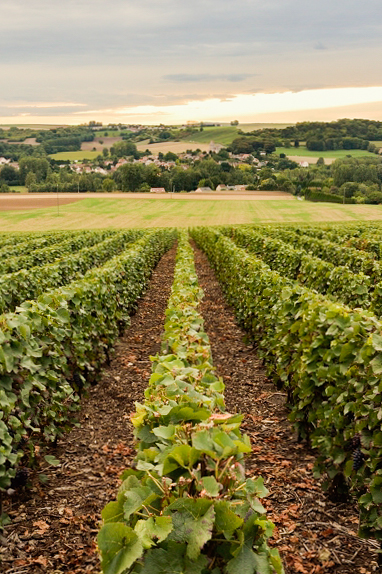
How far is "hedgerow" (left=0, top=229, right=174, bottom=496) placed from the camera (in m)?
5.28

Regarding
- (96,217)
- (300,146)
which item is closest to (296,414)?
(96,217)

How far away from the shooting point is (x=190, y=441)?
3.16 m

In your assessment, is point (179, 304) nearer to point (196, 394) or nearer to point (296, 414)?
point (296, 414)

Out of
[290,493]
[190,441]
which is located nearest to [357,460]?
[290,493]

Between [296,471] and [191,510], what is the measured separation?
3.91 meters

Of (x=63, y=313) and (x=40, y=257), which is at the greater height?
(x=63, y=313)

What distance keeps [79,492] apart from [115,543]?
3465 mm

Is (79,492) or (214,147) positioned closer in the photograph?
(79,492)

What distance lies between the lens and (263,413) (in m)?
7.71

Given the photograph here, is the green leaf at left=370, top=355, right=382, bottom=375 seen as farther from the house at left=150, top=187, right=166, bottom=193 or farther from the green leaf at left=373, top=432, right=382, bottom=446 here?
the house at left=150, top=187, right=166, bottom=193

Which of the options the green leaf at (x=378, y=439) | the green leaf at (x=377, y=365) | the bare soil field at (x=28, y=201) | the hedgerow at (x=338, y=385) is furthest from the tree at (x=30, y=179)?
the green leaf at (x=378, y=439)

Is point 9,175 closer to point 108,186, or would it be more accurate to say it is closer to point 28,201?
point 108,186

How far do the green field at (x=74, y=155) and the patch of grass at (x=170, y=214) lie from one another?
93520 mm

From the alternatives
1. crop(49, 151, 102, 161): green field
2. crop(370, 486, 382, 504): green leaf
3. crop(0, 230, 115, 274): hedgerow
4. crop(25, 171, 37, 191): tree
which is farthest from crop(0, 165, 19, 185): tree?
crop(370, 486, 382, 504): green leaf
